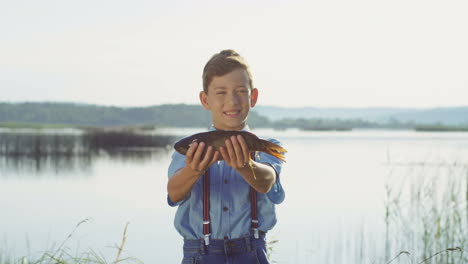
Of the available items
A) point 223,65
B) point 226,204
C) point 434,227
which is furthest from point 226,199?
point 434,227

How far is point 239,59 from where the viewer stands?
3086 millimetres

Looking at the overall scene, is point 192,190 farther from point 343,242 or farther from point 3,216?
point 3,216

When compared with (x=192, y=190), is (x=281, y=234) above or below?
below

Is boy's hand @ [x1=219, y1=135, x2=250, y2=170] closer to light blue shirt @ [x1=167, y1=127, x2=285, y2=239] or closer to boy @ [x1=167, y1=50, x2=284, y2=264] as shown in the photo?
boy @ [x1=167, y1=50, x2=284, y2=264]

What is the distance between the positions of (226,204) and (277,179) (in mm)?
352

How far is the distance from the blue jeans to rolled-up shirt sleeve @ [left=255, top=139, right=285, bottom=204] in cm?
28

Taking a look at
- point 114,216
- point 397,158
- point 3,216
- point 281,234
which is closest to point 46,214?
point 3,216

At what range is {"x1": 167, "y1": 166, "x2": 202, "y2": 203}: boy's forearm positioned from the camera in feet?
9.05

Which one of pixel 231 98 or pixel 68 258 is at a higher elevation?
pixel 231 98

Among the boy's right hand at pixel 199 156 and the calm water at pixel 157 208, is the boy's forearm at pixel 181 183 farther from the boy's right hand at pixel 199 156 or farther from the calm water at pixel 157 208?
the calm water at pixel 157 208

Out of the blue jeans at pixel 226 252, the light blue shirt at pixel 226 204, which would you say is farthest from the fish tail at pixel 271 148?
the blue jeans at pixel 226 252

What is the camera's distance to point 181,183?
2.84 metres

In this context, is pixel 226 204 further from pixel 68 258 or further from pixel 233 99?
pixel 68 258

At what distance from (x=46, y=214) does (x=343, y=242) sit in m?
10.3
